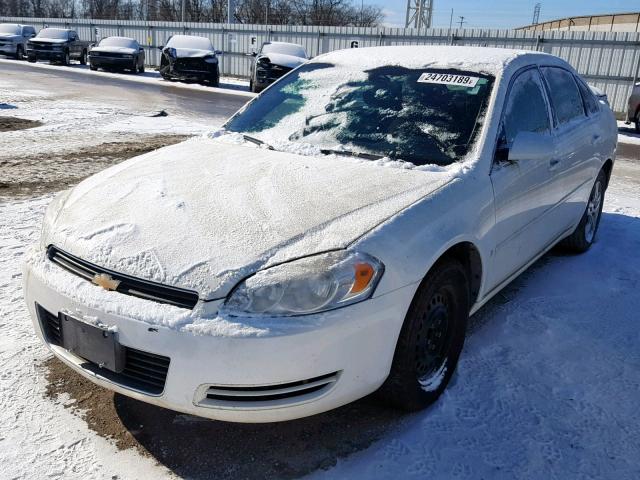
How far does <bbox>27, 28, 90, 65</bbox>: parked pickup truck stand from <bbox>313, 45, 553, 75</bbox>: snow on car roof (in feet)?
87.0

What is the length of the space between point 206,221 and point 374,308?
2.61ft

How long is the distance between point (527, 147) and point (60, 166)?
6139mm

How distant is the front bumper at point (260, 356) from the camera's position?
211 centimetres

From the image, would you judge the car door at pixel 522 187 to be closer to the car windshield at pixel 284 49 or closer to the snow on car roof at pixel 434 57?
the snow on car roof at pixel 434 57

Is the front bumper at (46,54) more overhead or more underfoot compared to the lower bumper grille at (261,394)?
more overhead

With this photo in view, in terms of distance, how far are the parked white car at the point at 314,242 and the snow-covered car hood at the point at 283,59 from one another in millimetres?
15416

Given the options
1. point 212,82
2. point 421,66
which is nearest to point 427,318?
point 421,66

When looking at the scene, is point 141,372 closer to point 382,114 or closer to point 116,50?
point 382,114

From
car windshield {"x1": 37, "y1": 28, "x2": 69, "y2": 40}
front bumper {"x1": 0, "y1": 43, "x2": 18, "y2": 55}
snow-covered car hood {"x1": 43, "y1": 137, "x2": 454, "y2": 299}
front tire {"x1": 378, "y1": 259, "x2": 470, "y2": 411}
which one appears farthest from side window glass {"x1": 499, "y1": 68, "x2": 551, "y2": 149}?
front bumper {"x1": 0, "y1": 43, "x2": 18, "y2": 55}

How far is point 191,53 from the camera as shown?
21.0m

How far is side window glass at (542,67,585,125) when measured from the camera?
13.4ft

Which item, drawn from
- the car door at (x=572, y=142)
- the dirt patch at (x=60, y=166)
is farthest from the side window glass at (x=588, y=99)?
the dirt patch at (x=60, y=166)

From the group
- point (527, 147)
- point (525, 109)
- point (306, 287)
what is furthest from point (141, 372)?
point (525, 109)

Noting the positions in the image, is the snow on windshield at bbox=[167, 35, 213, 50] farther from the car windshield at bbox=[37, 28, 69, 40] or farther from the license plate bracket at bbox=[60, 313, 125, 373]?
the license plate bracket at bbox=[60, 313, 125, 373]
